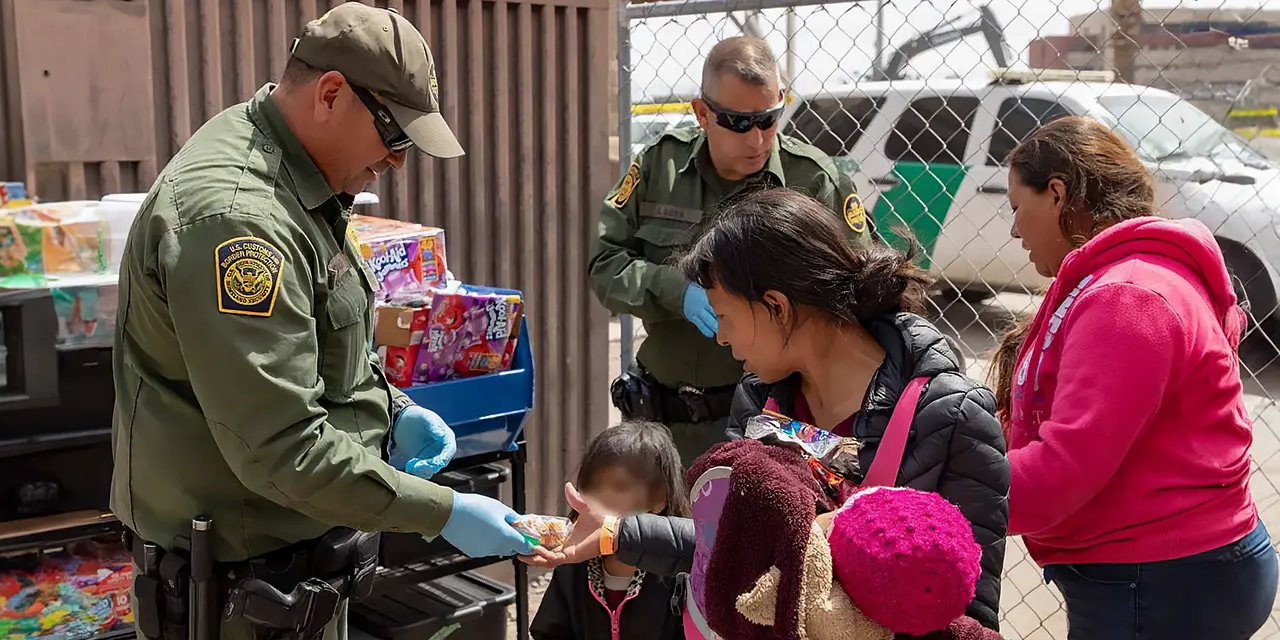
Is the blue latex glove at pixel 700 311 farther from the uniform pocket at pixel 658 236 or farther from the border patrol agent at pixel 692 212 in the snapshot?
the uniform pocket at pixel 658 236

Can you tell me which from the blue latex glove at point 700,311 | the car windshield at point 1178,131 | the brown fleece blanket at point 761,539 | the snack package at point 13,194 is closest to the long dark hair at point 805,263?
the brown fleece blanket at point 761,539

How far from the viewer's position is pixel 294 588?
2.33m

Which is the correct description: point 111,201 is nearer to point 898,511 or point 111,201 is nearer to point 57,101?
point 57,101

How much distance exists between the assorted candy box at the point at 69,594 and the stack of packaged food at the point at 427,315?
866 mm

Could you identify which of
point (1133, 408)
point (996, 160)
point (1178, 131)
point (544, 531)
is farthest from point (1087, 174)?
point (996, 160)

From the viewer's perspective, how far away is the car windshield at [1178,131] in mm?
7373

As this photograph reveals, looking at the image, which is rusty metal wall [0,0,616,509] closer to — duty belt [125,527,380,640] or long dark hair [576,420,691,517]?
long dark hair [576,420,691,517]

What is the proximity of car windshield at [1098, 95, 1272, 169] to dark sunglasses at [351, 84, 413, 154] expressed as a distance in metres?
5.95

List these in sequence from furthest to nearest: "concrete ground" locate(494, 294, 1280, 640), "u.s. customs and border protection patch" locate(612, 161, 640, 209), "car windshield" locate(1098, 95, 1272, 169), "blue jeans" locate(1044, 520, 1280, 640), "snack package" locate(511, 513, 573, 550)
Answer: "car windshield" locate(1098, 95, 1272, 169) → "concrete ground" locate(494, 294, 1280, 640) → "u.s. customs and border protection patch" locate(612, 161, 640, 209) → "snack package" locate(511, 513, 573, 550) → "blue jeans" locate(1044, 520, 1280, 640)

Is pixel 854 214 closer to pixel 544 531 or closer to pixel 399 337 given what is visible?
pixel 399 337

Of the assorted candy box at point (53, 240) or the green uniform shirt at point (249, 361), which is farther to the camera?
the assorted candy box at point (53, 240)

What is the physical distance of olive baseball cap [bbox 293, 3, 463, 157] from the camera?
2207mm

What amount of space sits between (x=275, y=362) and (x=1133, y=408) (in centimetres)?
152

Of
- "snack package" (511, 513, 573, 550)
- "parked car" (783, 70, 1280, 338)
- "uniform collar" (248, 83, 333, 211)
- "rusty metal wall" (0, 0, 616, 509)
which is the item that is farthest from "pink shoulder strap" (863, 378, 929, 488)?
"parked car" (783, 70, 1280, 338)
